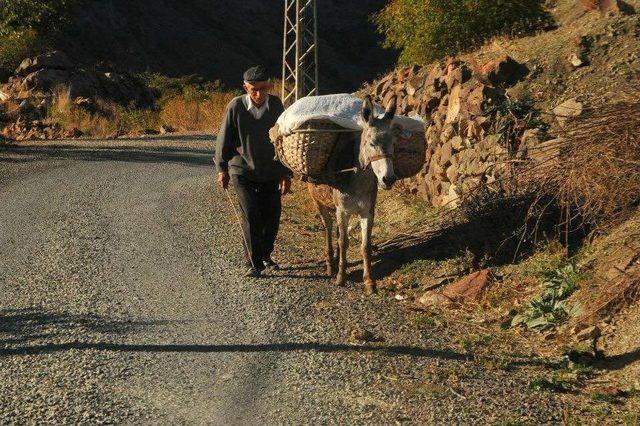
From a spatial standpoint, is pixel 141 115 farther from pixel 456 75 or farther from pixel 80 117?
pixel 456 75

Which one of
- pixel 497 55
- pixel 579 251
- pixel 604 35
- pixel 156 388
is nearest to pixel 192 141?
pixel 497 55

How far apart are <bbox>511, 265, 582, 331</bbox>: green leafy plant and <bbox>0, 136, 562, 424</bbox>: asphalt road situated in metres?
0.79

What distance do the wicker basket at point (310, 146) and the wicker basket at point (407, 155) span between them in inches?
25.2

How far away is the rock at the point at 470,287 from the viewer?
30.8ft

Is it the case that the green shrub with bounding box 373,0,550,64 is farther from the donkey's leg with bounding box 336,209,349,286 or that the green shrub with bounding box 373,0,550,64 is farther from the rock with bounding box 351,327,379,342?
the rock with bounding box 351,327,379,342

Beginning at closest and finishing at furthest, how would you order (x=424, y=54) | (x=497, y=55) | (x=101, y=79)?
(x=497, y=55)
(x=424, y=54)
(x=101, y=79)

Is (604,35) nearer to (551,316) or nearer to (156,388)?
(551,316)

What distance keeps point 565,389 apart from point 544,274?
239 centimetres

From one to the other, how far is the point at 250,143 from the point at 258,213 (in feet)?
2.47

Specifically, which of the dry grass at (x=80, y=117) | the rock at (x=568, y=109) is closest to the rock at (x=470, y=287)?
the rock at (x=568, y=109)

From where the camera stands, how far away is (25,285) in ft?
32.7

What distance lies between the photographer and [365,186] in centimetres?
Result: 985

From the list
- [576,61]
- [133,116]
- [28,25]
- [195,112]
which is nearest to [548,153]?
[576,61]

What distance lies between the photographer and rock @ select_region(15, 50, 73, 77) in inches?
1280
